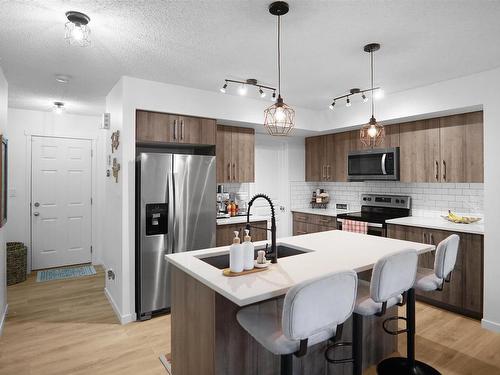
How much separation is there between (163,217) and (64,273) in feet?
8.31

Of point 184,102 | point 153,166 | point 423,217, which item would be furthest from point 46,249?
point 423,217

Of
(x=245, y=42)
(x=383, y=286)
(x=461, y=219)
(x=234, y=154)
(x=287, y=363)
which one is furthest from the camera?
(x=234, y=154)

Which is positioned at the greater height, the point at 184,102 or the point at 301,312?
the point at 184,102

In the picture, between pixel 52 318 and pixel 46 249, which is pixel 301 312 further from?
pixel 46 249

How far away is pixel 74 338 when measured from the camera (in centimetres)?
290

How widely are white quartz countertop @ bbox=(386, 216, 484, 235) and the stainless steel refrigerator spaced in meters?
2.32

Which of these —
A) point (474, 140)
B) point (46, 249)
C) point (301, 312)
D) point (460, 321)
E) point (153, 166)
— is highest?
point (474, 140)

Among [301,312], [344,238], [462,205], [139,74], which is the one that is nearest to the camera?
[301,312]

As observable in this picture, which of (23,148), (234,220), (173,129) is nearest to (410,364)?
(234,220)

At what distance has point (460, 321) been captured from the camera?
126 inches

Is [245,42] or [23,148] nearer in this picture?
[245,42]

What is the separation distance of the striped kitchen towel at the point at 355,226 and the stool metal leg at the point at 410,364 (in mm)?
1856

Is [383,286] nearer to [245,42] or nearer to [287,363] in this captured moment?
[287,363]

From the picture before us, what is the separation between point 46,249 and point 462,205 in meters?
5.83
